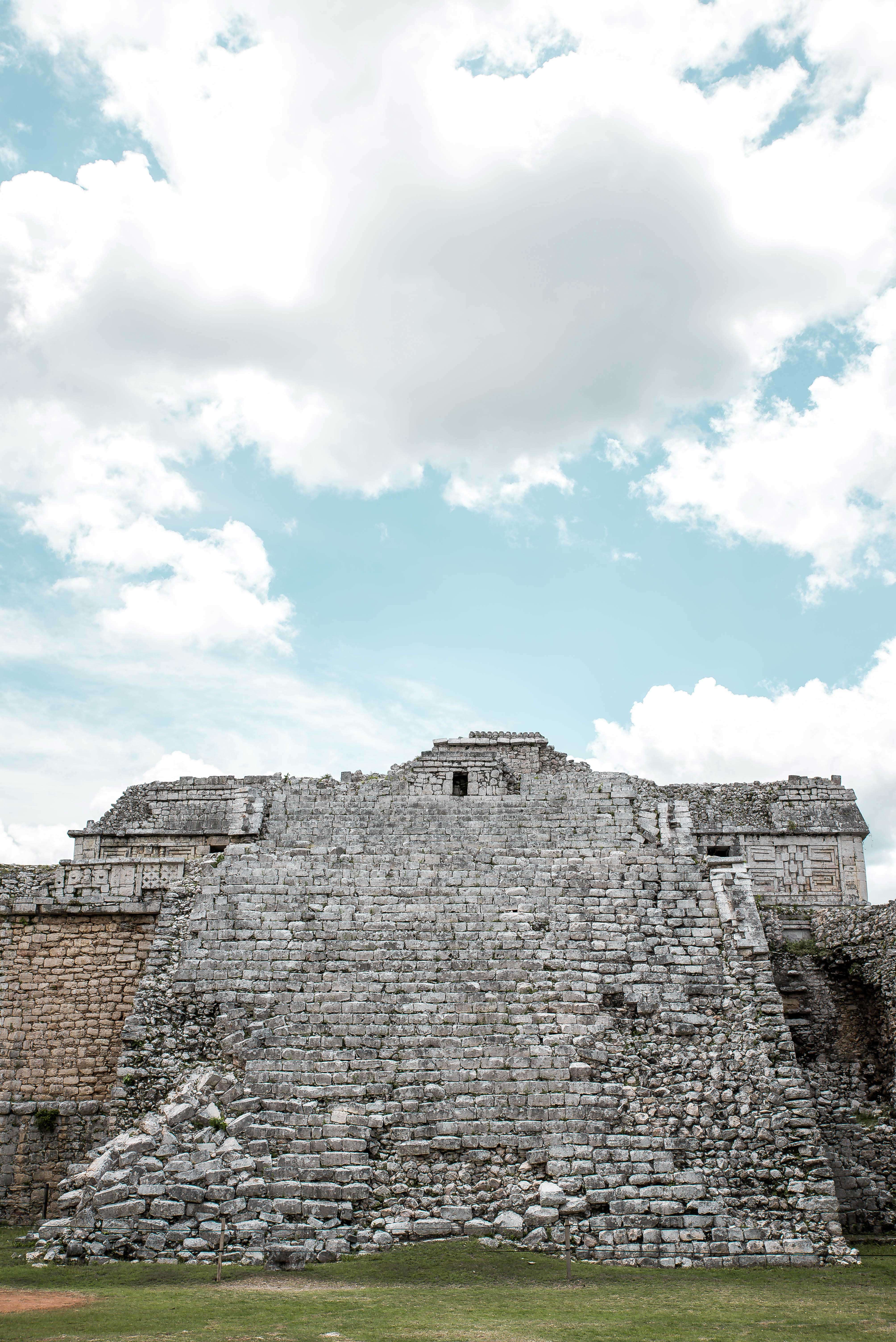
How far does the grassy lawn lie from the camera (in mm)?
7281

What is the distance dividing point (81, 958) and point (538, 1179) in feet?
27.6

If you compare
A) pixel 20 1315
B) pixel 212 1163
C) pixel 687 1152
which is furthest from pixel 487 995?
pixel 20 1315

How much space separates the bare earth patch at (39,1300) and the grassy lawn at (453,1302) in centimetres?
3

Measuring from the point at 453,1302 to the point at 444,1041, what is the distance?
11.3ft

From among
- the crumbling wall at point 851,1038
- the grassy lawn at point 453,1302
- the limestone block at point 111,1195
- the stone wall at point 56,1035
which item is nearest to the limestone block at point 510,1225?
the grassy lawn at point 453,1302

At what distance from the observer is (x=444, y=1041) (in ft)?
37.5

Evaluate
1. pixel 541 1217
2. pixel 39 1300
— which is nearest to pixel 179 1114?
pixel 39 1300

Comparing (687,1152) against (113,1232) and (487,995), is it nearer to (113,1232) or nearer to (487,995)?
(487,995)

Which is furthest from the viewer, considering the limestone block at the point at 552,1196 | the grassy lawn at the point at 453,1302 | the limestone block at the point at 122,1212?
the limestone block at the point at 552,1196

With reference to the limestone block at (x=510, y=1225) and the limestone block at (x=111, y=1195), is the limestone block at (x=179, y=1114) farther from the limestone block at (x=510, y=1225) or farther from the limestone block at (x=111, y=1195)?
the limestone block at (x=510, y=1225)

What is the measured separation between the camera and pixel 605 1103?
10820mm

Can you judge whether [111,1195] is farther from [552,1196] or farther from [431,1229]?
[552,1196]

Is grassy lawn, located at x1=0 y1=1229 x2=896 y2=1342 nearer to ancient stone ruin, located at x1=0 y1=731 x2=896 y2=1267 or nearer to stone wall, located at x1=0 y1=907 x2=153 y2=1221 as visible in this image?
ancient stone ruin, located at x1=0 y1=731 x2=896 y2=1267

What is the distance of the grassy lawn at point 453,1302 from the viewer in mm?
7281
